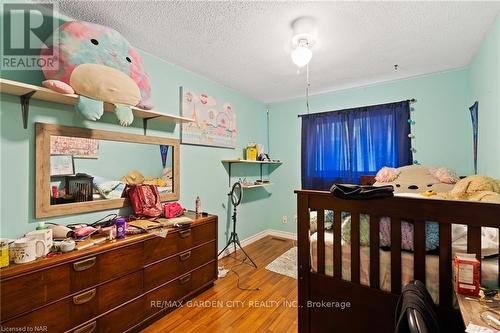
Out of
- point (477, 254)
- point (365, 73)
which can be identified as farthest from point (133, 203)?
point (365, 73)

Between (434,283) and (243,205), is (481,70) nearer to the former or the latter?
(434,283)

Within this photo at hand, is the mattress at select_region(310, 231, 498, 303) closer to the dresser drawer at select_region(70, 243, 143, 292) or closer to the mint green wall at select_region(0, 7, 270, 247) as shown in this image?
the dresser drawer at select_region(70, 243, 143, 292)

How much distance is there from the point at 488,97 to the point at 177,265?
119 inches

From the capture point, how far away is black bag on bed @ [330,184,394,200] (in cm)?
122

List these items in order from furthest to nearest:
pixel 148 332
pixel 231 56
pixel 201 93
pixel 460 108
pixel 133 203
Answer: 1. pixel 201 93
2. pixel 460 108
3. pixel 231 56
4. pixel 133 203
5. pixel 148 332

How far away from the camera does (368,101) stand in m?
3.12

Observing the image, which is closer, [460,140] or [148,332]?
[148,332]

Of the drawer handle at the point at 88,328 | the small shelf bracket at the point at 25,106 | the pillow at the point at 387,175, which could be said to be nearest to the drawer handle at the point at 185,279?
the drawer handle at the point at 88,328

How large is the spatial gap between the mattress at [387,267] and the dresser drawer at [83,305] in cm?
133

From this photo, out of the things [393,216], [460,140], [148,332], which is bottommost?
[148,332]

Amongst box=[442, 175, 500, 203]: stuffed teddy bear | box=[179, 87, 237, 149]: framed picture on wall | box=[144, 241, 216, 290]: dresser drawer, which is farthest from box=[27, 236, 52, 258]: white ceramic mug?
box=[442, 175, 500, 203]: stuffed teddy bear

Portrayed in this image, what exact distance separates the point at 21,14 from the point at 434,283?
3014mm

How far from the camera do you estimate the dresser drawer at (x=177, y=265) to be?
1.70 m

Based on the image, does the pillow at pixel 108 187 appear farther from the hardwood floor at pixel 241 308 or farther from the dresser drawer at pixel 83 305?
the hardwood floor at pixel 241 308
